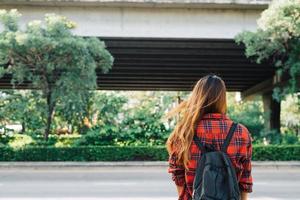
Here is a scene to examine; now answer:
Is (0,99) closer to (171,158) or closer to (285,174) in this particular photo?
(285,174)

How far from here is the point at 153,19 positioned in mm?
21609

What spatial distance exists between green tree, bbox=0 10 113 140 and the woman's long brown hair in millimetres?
15464

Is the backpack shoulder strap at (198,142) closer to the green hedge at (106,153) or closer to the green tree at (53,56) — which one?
the green tree at (53,56)

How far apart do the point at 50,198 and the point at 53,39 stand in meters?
9.51

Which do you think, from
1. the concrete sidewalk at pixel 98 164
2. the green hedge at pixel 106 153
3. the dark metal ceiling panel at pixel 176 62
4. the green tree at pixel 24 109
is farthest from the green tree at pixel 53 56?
the dark metal ceiling panel at pixel 176 62

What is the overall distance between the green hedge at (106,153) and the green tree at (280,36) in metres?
2.99

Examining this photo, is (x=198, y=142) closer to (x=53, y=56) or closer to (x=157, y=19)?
(x=53, y=56)

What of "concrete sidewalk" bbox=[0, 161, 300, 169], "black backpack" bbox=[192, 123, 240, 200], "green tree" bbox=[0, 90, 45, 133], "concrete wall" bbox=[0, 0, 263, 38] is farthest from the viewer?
"concrete wall" bbox=[0, 0, 263, 38]

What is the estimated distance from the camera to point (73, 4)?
20.9 meters

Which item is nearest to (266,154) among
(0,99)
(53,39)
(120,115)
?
(53,39)

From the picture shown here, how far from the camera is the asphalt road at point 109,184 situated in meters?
10.2

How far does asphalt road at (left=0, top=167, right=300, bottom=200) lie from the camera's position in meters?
10.2

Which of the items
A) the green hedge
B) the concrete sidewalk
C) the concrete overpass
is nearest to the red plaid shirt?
the concrete sidewalk

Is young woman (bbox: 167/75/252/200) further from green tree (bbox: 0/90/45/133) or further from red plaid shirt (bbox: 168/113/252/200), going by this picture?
green tree (bbox: 0/90/45/133)
